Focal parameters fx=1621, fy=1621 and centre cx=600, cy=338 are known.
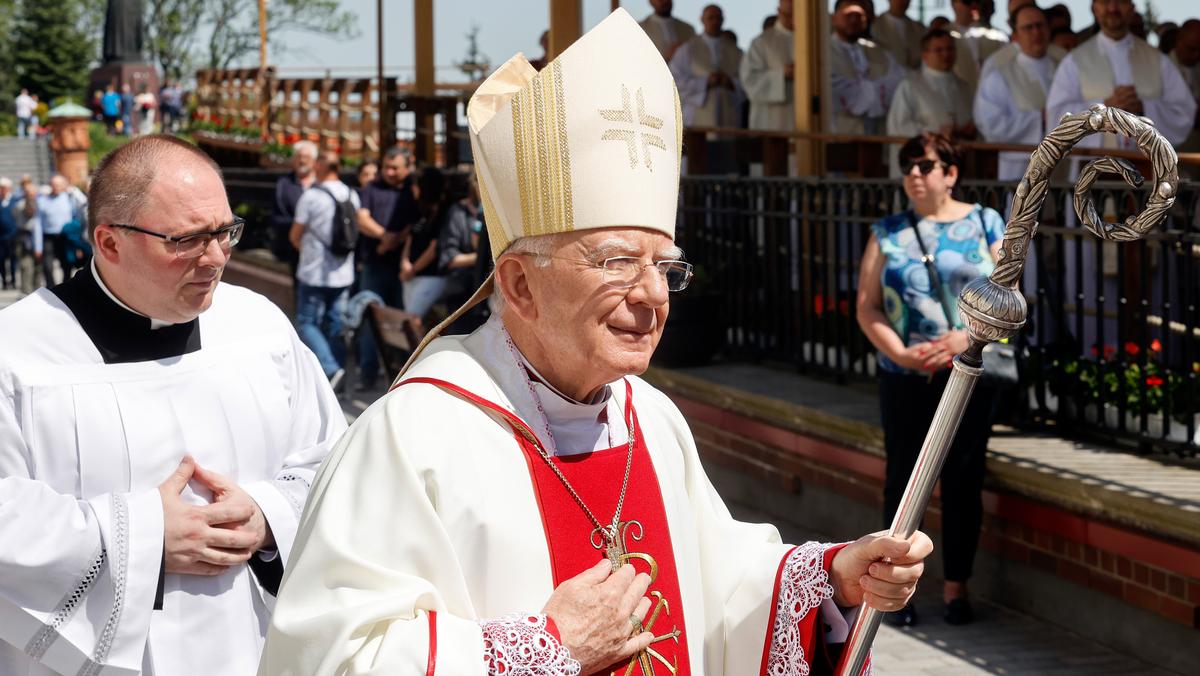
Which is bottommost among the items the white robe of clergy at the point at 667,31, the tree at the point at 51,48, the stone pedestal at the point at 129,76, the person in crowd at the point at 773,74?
the person in crowd at the point at 773,74

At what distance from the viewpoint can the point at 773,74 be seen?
12.0 m

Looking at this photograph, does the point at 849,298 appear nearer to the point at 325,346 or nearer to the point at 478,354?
the point at 325,346

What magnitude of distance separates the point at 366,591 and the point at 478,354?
515 mm

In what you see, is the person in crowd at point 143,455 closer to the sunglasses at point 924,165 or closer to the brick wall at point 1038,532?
the sunglasses at point 924,165

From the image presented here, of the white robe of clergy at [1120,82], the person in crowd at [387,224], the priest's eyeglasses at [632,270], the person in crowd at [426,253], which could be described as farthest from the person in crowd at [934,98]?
the priest's eyeglasses at [632,270]

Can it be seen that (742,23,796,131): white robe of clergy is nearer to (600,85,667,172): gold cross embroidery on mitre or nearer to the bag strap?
the bag strap

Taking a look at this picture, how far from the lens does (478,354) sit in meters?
2.82

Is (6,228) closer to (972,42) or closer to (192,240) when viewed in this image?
(972,42)

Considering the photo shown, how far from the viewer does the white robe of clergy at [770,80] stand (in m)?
12.0

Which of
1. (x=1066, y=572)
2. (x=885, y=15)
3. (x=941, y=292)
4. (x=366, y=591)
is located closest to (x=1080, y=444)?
(x=1066, y=572)

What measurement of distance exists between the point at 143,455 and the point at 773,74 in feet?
29.9

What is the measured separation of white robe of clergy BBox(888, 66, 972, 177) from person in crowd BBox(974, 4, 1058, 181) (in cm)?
40

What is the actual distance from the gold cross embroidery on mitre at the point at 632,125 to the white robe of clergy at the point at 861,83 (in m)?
9.04

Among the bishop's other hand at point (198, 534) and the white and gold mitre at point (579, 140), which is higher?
the white and gold mitre at point (579, 140)
